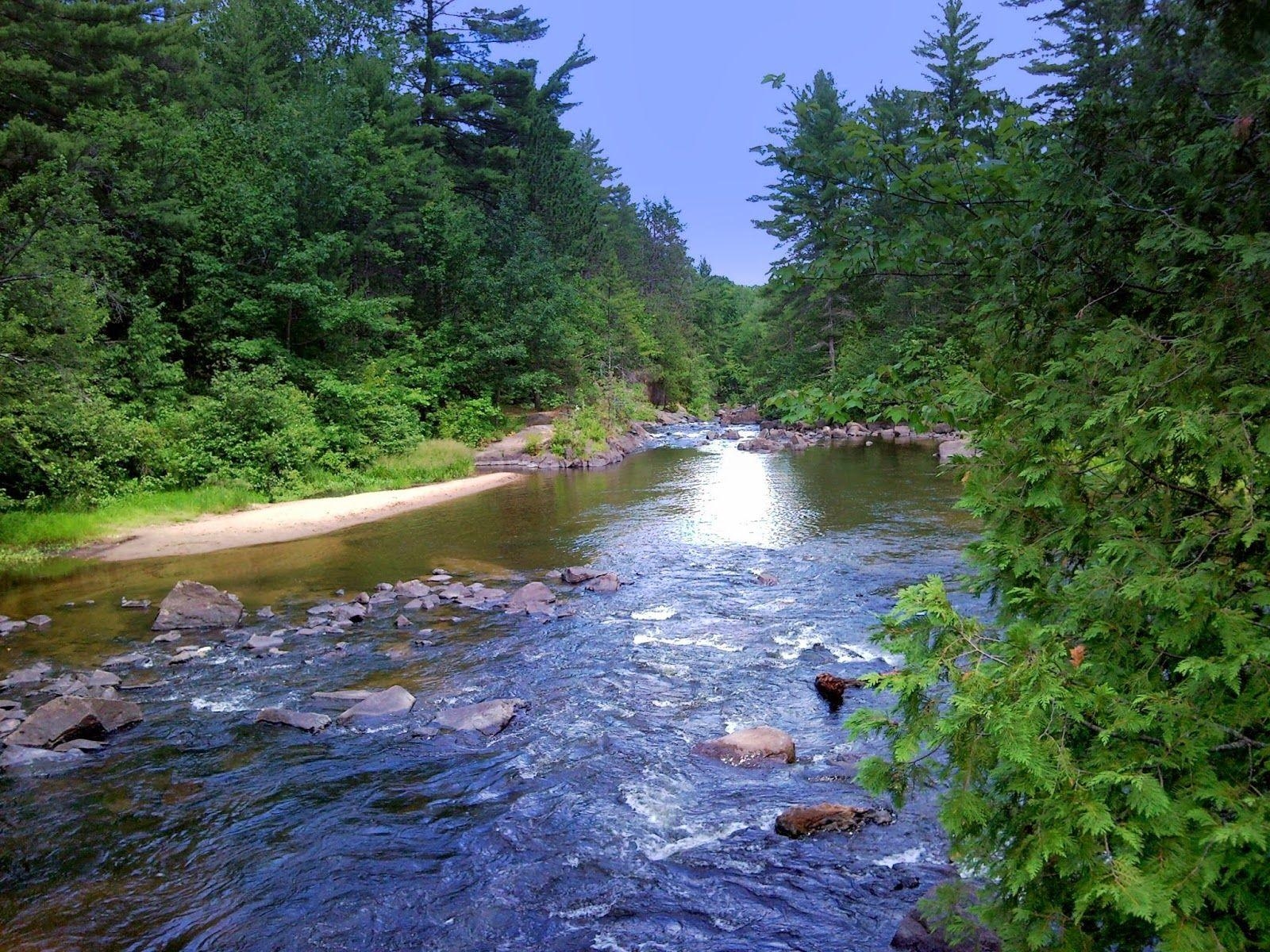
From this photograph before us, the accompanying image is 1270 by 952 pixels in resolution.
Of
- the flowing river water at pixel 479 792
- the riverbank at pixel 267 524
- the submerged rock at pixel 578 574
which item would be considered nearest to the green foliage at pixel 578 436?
the riverbank at pixel 267 524

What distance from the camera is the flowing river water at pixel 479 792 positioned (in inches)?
202

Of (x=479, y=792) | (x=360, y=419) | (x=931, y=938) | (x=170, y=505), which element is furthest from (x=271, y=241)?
(x=931, y=938)

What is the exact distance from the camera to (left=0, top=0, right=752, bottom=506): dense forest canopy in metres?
17.7

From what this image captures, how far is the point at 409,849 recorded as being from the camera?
5.96 metres

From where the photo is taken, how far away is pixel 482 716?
813 centimetres

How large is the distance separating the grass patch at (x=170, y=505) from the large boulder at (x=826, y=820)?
15598 mm

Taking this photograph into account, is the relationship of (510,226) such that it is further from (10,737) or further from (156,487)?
(10,737)

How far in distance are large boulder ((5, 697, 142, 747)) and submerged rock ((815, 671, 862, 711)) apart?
7658 mm

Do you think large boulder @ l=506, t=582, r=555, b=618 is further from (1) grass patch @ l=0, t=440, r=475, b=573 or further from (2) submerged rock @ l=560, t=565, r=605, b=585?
(1) grass patch @ l=0, t=440, r=475, b=573

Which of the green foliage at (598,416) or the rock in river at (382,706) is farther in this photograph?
the green foliage at (598,416)

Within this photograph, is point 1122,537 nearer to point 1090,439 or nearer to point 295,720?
point 1090,439

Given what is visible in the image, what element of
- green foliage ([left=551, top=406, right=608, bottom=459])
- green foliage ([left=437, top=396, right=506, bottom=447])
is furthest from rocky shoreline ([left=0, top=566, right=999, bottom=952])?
green foliage ([left=437, top=396, right=506, bottom=447])

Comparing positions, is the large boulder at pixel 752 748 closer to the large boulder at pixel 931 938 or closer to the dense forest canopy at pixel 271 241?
the large boulder at pixel 931 938

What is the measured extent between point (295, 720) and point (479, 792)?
2.67 m
